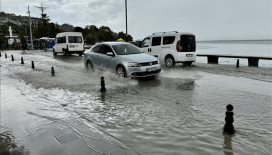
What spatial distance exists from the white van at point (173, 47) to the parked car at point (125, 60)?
3.49m

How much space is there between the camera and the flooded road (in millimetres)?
3891

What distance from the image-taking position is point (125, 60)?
9.52 m

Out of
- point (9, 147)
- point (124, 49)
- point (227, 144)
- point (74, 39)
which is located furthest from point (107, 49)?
point (74, 39)

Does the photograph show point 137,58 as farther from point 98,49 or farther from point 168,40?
point 168,40

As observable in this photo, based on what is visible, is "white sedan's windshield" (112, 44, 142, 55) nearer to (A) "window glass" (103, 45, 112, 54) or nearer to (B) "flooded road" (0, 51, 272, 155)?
(A) "window glass" (103, 45, 112, 54)

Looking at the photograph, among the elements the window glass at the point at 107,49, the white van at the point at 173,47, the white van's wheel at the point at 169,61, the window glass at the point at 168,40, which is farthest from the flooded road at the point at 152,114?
the window glass at the point at 168,40

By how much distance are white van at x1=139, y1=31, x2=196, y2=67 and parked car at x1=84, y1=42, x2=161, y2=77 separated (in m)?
3.49

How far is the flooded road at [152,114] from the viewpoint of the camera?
12.8 ft

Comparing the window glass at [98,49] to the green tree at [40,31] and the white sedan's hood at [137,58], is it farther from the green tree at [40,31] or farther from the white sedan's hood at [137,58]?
the green tree at [40,31]

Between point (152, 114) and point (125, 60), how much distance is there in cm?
454

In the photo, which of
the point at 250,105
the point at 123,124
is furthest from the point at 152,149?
the point at 250,105

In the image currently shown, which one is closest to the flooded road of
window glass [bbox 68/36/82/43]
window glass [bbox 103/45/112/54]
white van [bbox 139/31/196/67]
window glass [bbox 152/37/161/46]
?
window glass [bbox 103/45/112/54]

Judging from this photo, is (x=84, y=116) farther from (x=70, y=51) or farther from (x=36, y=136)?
(x=70, y=51)

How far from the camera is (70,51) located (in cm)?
2547
